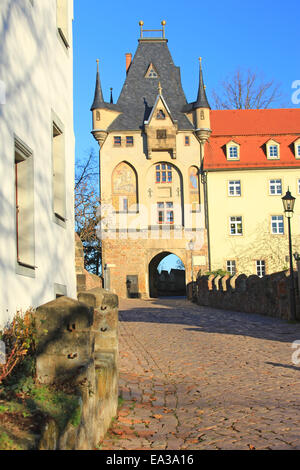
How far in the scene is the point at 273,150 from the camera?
1813 inches

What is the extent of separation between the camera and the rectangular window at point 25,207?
23.3 ft

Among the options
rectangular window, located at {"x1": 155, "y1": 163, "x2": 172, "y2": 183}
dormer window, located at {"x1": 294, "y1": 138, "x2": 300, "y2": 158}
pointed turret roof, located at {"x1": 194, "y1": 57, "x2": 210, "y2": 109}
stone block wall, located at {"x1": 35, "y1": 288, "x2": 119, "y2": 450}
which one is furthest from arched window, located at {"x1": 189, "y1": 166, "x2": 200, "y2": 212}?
stone block wall, located at {"x1": 35, "y1": 288, "x2": 119, "y2": 450}

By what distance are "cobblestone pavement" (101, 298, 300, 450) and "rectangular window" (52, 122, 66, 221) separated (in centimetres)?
265

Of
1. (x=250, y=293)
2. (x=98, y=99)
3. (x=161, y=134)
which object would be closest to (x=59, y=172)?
(x=250, y=293)

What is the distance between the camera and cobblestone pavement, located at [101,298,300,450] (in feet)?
17.9

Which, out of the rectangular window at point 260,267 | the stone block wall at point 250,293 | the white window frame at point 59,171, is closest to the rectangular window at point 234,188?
the rectangular window at point 260,267

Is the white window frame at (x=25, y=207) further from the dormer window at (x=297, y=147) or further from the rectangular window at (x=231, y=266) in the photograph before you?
the dormer window at (x=297, y=147)

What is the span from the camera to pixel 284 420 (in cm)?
597

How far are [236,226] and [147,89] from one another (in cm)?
1258

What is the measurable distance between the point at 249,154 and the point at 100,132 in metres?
11.2

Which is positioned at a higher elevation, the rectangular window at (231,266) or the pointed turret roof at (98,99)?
the pointed turret roof at (98,99)

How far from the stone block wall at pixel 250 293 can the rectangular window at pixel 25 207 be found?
1102cm

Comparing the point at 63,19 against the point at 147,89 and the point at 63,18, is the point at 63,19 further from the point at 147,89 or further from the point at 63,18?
the point at 147,89

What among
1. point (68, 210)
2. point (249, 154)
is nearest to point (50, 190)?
point (68, 210)
